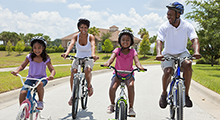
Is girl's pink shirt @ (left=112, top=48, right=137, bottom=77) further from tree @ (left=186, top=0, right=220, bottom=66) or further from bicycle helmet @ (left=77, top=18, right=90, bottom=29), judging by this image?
tree @ (left=186, top=0, right=220, bottom=66)

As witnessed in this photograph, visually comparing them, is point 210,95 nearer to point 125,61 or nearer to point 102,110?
point 102,110

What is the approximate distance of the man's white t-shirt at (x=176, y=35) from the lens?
4.42 m

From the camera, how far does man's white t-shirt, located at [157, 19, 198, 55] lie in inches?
174

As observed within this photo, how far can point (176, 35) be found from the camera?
14.5 feet

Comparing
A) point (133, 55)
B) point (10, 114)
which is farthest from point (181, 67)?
point (10, 114)

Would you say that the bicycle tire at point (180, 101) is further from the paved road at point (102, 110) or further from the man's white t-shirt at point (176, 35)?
the paved road at point (102, 110)

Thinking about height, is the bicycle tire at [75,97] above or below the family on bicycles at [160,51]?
below

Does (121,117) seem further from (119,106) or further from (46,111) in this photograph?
(46,111)

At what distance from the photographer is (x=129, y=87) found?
4.07 meters

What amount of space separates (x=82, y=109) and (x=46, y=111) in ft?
2.93

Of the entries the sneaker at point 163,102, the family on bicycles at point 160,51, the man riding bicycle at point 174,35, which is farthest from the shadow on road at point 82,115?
the man riding bicycle at point 174,35

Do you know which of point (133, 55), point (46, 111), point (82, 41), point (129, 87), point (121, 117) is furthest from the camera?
point (82, 41)

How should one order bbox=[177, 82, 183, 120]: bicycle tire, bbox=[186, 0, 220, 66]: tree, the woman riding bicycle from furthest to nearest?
bbox=[186, 0, 220, 66]: tree < the woman riding bicycle < bbox=[177, 82, 183, 120]: bicycle tire

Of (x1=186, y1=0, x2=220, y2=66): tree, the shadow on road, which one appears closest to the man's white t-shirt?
the shadow on road
